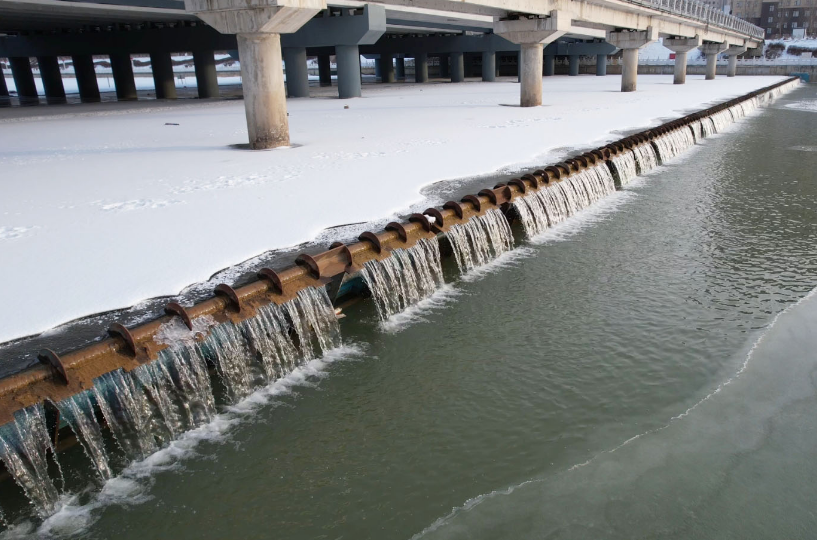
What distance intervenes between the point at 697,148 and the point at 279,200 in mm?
14294

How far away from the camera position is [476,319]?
7035mm

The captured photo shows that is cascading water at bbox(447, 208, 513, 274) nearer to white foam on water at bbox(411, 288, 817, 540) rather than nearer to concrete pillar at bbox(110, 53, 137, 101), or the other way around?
white foam on water at bbox(411, 288, 817, 540)

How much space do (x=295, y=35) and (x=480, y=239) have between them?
29.7 meters

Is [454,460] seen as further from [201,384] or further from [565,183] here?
[565,183]

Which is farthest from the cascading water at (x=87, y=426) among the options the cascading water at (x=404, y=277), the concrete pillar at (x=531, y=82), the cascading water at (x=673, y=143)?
the concrete pillar at (x=531, y=82)

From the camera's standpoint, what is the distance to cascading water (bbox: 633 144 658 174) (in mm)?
15047

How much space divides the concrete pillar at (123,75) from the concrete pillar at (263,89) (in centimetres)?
3042

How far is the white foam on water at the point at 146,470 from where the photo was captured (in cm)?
413

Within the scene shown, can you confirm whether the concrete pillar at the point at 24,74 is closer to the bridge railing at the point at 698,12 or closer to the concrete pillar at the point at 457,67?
the concrete pillar at the point at 457,67

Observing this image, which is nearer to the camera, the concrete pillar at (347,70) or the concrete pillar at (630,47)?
the concrete pillar at (347,70)

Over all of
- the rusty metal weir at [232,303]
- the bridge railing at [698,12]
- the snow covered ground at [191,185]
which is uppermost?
the bridge railing at [698,12]

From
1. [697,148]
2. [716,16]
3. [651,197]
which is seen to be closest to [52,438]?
[651,197]

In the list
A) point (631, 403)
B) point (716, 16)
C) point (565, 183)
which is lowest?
point (631, 403)

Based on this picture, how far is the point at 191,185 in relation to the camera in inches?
439
